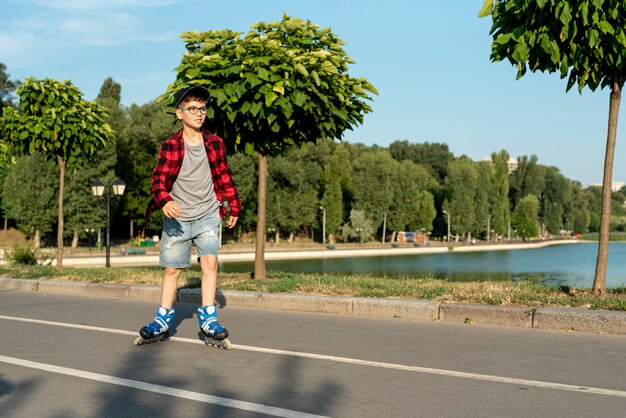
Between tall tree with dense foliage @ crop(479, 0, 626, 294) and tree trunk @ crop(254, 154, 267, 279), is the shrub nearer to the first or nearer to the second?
tree trunk @ crop(254, 154, 267, 279)

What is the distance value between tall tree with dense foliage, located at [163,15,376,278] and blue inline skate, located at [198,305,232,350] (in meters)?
5.67

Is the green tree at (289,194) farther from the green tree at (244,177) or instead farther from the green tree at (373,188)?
the green tree at (373,188)

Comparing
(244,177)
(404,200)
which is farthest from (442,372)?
(404,200)

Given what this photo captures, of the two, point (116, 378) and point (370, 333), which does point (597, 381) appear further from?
point (116, 378)

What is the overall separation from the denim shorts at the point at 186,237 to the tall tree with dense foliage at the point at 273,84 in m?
5.27

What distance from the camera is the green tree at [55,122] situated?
18578 mm

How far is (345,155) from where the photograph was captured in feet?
340

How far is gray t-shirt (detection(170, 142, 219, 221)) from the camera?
6.53 meters

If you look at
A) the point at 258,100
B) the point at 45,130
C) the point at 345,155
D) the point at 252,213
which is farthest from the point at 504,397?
the point at 345,155

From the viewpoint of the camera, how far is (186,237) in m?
6.55

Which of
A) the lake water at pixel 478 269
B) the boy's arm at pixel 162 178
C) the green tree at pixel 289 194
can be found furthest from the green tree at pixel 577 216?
the boy's arm at pixel 162 178

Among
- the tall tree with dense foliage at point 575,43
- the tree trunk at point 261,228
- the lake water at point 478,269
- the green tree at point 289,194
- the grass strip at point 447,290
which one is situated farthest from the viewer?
the green tree at point 289,194

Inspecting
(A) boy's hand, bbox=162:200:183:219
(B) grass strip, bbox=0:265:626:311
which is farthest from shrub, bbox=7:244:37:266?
(A) boy's hand, bbox=162:200:183:219

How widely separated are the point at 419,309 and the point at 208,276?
3.02 meters
